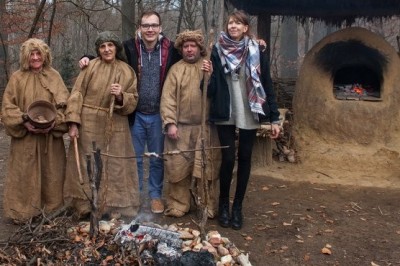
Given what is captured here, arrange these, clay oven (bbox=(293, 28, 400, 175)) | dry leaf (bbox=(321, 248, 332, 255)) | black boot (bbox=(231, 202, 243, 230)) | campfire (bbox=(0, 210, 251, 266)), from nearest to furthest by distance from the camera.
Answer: campfire (bbox=(0, 210, 251, 266))
dry leaf (bbox=(321, 248, 332, 255))
black boot (bbox=(231, 202, 243, 230))
clay oven (bbox=(293, 28, 400, 175))

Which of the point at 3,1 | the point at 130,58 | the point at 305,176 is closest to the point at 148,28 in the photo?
the point at 130,58

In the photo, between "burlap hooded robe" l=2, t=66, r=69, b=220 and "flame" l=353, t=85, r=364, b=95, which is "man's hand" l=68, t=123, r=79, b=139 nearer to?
"burlap hooded robe" l=2, t=66, r=69, b=220

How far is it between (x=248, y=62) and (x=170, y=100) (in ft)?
2.42

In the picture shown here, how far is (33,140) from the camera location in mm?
4020

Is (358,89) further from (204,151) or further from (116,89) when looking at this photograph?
(116,89)

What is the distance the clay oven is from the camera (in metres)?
5.99


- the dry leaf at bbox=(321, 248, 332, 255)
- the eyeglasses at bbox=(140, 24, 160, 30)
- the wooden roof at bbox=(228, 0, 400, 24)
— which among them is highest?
the wooden roof at bbox=(228, 0, 400, 24)

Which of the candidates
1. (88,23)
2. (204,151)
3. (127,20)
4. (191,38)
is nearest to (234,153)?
(204,151)

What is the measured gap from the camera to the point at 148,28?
3.96 m

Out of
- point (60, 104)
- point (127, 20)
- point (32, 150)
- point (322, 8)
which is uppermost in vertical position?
point (127, 20)

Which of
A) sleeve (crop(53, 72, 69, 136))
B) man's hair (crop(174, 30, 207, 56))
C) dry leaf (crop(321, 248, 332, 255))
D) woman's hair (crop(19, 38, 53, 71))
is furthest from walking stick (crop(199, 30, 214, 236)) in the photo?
woman's hair (crop(19, 38, 53, 71))

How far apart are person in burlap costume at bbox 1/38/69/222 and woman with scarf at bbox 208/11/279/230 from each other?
1.32 m

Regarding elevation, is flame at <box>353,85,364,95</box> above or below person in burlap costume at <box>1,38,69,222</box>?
above

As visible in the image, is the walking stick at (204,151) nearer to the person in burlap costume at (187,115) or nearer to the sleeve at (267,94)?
the person in burlap costume at (187,115)
